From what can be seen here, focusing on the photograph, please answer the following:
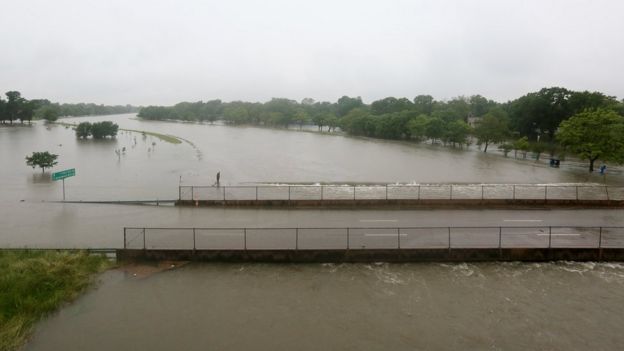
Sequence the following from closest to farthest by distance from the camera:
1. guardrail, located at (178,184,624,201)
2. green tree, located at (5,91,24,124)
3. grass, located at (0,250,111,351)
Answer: grass, located at (0,250,111,351) → guardrail, located at (178,184,624,201) → green tree, located at (5,91,24,124)

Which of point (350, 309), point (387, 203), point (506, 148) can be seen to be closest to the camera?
point (350, 309)

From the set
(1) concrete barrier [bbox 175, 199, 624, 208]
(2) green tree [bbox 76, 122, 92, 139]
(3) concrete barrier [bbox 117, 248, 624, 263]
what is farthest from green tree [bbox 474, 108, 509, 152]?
(2) green tree [bbox 76, 122, 92, 139]

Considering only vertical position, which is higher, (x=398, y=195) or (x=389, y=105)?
(x=389, y=105)

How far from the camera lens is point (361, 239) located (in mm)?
19422

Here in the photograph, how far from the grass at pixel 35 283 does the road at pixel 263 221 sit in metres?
2.28

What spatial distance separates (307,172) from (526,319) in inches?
1279

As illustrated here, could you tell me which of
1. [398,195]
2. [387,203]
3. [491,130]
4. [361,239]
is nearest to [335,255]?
[361,239]

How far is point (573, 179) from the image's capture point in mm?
42062

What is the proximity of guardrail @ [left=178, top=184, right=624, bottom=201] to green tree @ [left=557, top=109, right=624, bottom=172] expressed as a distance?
11.5 m

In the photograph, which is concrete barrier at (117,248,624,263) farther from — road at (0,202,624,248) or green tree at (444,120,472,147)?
green tree at (444,120,472,147)

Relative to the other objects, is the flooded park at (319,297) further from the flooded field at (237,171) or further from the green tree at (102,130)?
the green tree at (102,130)

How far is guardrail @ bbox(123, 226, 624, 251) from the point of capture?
60.1 ft

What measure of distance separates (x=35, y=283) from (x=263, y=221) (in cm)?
1127

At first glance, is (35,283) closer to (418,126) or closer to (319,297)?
(319,297)
